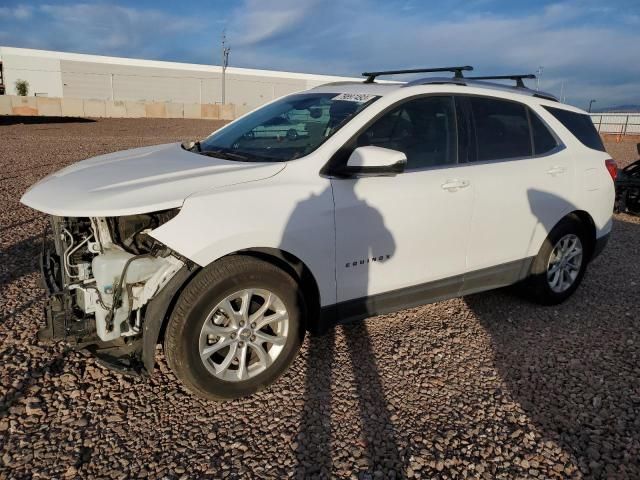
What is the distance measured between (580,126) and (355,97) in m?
2.36

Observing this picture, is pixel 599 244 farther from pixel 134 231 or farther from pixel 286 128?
pixel 134 231

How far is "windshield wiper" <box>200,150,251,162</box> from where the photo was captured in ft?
11.4

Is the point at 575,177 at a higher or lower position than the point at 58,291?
higher

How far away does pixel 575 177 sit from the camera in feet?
14.7

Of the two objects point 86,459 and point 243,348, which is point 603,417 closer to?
point 243,348

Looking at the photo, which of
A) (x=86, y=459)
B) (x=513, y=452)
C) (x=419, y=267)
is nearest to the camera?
(x=86, y=459)

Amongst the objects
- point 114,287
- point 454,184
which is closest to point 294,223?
point 114,287

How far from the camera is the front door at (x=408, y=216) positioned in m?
3.29

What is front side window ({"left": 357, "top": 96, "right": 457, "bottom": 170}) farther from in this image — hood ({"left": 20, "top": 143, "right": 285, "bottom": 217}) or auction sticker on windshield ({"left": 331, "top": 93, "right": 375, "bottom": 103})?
hood ({"left": 20, "top": 143, "right": 285, "bottom": 217})

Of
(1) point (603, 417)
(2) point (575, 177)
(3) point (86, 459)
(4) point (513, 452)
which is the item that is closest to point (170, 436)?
(3) point (86, 459)

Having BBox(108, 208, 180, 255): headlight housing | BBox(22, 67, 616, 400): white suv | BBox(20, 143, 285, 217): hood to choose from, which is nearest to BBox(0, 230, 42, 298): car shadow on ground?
BBox(22, 67, 616, 400): white suv

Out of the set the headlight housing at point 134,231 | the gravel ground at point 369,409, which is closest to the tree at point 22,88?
the gravel ground at point 369,409

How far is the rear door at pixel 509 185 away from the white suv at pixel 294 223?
1 centimetres

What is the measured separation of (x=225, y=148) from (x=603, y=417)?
3.03m
